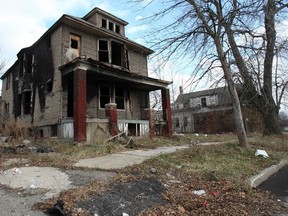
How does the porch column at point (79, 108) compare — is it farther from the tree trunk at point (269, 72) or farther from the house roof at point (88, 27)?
the tree trunk at point (269, 72)

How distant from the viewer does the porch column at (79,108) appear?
1101 cm

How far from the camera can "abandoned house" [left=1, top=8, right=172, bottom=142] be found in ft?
39.0

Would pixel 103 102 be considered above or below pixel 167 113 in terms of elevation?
above

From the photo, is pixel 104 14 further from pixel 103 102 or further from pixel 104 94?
pixel 103 102

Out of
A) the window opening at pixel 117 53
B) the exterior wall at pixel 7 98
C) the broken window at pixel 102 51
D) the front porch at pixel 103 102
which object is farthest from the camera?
the exterior wall at pixel 7 98

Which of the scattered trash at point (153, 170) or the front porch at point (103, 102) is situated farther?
the front porch at point (103, 102)

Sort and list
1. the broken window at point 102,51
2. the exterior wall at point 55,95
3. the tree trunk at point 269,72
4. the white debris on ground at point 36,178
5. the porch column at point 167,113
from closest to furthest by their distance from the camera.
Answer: the white debris on ground at point 36,178, the tree trunk at point 269,72, the exterior wall at point 55,95, the porch column at point 167,113, the broken window at point 102,51

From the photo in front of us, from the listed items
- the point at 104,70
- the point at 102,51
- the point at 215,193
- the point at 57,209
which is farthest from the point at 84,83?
the point at 57,209

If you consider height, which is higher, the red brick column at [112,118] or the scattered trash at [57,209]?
the red brick column at [112,118]

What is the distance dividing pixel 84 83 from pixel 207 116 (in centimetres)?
2492

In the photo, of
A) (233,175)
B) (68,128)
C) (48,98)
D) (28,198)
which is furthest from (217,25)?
(48,98)

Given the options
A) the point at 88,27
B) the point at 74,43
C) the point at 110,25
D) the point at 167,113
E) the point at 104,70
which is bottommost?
the point at 167,113

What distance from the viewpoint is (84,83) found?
1161 centimetres

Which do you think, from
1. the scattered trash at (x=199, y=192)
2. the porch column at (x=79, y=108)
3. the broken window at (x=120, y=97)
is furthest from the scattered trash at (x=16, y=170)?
the broken window at (x=120, y=97)
